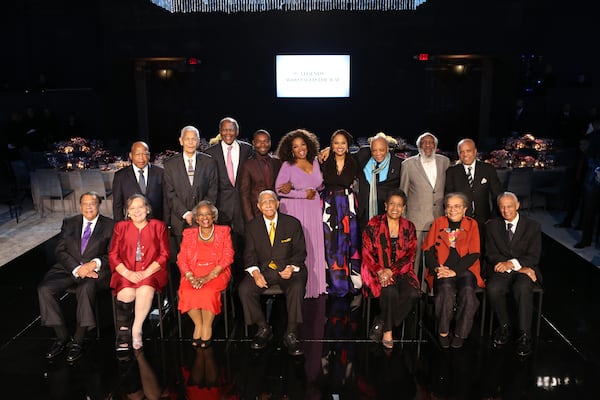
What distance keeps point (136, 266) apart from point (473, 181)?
9.79 feet

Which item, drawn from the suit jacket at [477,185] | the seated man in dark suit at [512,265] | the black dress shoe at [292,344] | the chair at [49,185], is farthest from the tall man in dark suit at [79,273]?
the chair at [49,185]

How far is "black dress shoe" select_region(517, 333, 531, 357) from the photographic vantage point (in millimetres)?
4320

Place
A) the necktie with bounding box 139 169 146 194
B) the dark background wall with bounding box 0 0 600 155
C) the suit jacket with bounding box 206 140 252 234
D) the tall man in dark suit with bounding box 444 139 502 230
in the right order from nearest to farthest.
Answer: the tall man in dark suit with bounding box 444 139 502 230 < the necktie with bounding box 139 169 146 194 < the suit jacket with bounding box 206 140 252 234 < the dark background wall with bounding box 0 0 600 155

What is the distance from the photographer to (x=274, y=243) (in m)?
4.64

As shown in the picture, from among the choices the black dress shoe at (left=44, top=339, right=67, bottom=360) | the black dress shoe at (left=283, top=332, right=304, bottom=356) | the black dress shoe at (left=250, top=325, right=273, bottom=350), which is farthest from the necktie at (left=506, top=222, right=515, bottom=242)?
the black dress shoe at (left=44, top=339, right=67, bottom=360)

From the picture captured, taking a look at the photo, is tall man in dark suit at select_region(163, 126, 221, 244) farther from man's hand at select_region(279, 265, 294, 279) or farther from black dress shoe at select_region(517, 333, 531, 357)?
black dress shoe at select_region(517, 333, 531, 357)

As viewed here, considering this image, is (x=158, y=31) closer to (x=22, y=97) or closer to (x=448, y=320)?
(x=22, y=97)

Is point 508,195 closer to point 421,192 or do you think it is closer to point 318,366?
point 421,192

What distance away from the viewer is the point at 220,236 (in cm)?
460

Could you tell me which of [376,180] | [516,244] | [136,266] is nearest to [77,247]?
[136,266]

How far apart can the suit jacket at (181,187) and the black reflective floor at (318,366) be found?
0.96m

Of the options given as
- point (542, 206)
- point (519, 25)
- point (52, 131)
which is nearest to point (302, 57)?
point (519, 25)

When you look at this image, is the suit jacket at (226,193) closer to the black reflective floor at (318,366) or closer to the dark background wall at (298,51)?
the black reflective floor at (318,366)

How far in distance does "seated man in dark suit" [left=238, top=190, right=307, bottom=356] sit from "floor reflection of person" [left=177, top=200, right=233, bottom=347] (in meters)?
0.19
